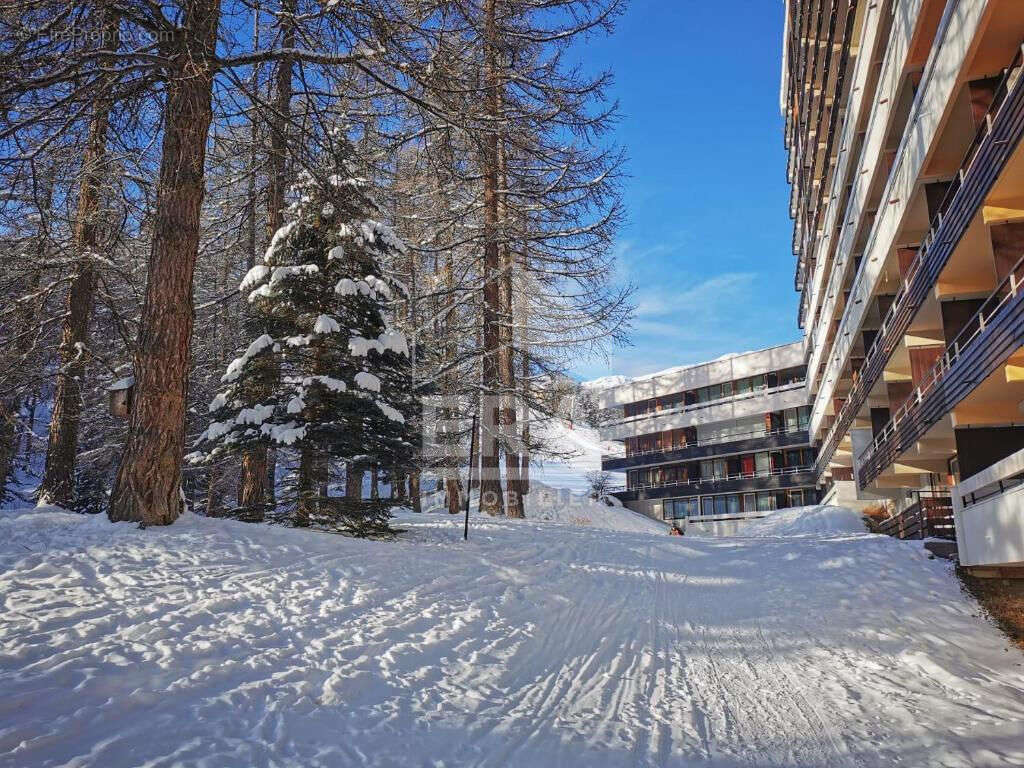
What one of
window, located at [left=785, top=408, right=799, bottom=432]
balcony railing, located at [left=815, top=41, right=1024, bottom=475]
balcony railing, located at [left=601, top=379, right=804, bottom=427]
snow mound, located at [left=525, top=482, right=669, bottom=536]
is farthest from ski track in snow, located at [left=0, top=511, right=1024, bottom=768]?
window, located at [left=785, top=408, right=799, bottom=432]

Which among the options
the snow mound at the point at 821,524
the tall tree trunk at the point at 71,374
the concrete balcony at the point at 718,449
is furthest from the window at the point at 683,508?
the tall tree trunk at the point at 71,374

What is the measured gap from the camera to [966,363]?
12.7 metres

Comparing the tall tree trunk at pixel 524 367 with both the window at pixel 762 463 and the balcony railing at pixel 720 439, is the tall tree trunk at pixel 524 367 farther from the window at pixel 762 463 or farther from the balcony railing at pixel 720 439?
the window at pixel 762 463

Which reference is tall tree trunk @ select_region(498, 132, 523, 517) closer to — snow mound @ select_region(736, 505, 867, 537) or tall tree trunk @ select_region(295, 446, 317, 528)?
tall tree trunk @ select_region(295, 446, 317, 528)

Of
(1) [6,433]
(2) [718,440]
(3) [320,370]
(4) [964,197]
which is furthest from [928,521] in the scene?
(2) [718,440]

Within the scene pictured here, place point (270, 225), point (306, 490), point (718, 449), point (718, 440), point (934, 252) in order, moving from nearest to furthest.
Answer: point (306, 490) < point (270, 225) < point (934, 252) < point (718, 449) < point (718, 440)

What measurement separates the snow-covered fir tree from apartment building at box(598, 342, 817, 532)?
107 feet

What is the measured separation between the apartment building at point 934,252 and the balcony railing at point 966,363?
48mm

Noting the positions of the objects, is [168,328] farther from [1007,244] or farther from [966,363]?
[966,363]

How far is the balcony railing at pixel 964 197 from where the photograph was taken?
10.0 metres

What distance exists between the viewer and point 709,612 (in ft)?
32.5

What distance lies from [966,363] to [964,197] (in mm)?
3134

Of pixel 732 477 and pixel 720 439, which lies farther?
pixel 720 439

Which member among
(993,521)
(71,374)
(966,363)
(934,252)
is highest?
(934,252)
